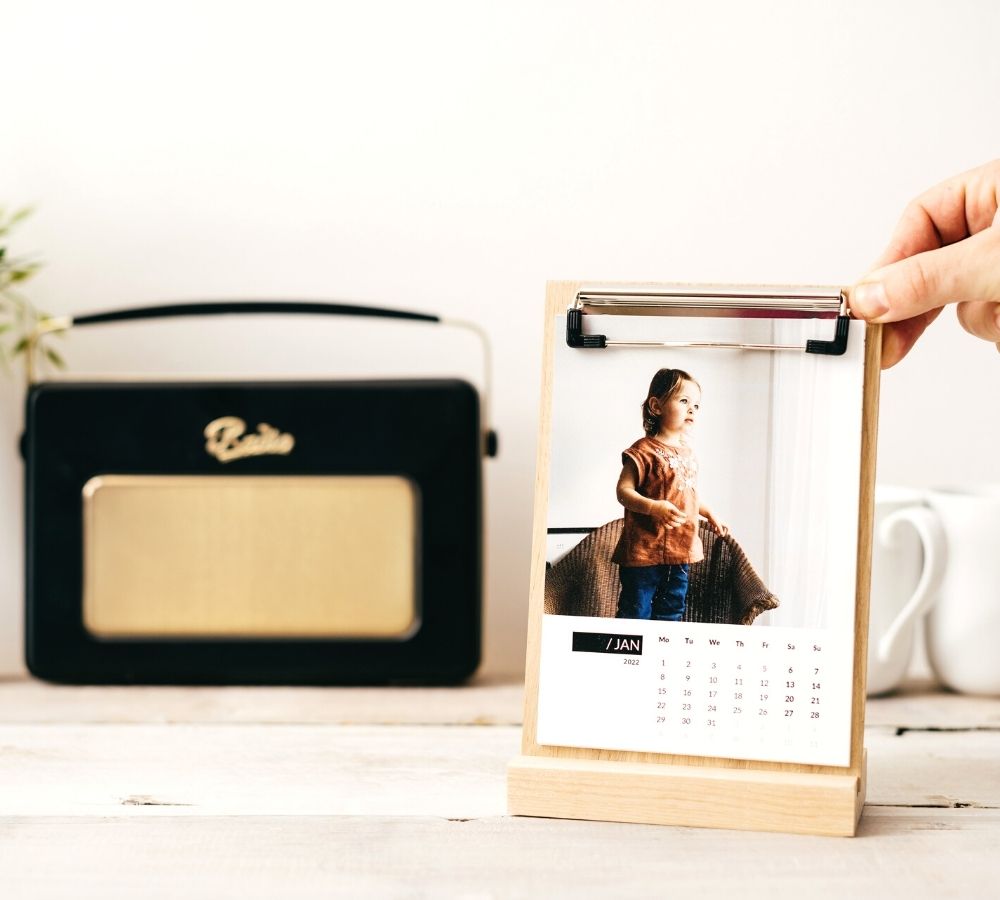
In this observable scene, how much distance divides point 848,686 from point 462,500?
346 mm

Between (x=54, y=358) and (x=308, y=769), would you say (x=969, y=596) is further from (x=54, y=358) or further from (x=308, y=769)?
(x=54, y=358)

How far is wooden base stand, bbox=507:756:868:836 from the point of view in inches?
20.2

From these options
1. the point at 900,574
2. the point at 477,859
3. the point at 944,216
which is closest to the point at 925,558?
the point at 900,574

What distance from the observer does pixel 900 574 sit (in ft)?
2.55

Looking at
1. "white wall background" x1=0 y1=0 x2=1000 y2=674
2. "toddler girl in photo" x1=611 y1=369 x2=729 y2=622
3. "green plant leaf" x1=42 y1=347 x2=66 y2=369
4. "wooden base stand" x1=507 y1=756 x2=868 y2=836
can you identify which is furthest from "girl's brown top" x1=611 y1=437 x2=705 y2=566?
"green plant leaf" x1=42 y1=347 x2=66 y2=369

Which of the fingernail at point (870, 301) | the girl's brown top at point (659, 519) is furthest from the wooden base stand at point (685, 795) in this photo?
the fingernail at point (870, 301)

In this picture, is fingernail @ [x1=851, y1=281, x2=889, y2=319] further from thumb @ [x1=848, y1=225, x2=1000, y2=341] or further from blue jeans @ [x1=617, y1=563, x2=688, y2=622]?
blue jeans @ [x1=617, y1=563, x2=688, y2=622]

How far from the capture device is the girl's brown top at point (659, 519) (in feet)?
1.78

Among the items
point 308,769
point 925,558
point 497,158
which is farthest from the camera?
point 497,158

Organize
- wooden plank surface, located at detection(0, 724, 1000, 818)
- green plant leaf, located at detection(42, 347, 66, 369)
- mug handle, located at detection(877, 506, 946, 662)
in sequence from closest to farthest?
wooden plank surface, located at detection(0, 724, 1000, 818) → mug handle, located at detection(877, 506, 946, 662) → green plant leaf, located at detection(42, 347, 66, 369)

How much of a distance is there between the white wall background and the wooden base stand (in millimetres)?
379

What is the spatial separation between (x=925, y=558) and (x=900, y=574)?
0.8 inches

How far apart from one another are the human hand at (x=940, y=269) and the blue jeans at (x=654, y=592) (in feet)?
0.51

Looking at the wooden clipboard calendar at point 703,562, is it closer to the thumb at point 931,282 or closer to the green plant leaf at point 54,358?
the thumb at point 931,282
